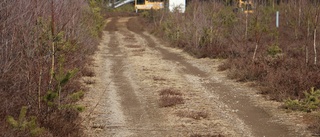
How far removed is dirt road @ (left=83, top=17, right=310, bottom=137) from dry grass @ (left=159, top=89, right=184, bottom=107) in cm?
12

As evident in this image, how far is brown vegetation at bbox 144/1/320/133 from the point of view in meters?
11.7

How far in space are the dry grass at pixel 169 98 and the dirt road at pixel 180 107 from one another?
0.12 meters

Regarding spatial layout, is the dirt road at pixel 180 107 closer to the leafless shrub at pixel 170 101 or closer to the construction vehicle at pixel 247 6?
A: the leafless shrub at pixel 170 101

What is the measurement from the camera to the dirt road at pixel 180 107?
8172 millimetres

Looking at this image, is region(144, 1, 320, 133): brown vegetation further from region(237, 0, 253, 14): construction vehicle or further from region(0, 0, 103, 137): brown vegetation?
region(0, 0, 103, 137): brown vegetation

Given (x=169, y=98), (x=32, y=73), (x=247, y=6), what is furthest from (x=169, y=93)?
(x=247, y=6)

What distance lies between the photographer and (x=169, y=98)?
1066cm

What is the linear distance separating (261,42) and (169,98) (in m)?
11.3

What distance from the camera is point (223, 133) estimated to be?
7941mm

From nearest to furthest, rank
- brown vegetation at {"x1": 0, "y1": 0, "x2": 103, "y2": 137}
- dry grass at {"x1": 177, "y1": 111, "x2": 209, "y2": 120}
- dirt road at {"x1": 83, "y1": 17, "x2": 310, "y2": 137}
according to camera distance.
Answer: brown vegetation at {"x1": 0, "y1": 0, "x2": 103, "y2": 137}, dirt road at {"x1": 83, "y1": 17, "x2": 310, "y2": 137}, dry grass at {"x1": 177, "y1": 111, "x2": 209, "y2": 120}

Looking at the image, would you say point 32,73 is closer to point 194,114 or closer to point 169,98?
point 194,114

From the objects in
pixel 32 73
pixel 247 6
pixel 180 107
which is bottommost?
pixel 180 107

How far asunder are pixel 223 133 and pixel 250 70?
606 cm

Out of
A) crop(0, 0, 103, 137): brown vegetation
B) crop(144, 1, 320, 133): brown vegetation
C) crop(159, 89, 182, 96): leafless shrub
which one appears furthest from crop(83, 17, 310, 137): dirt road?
crop(0, 0, 103, 137): brown vegetation
